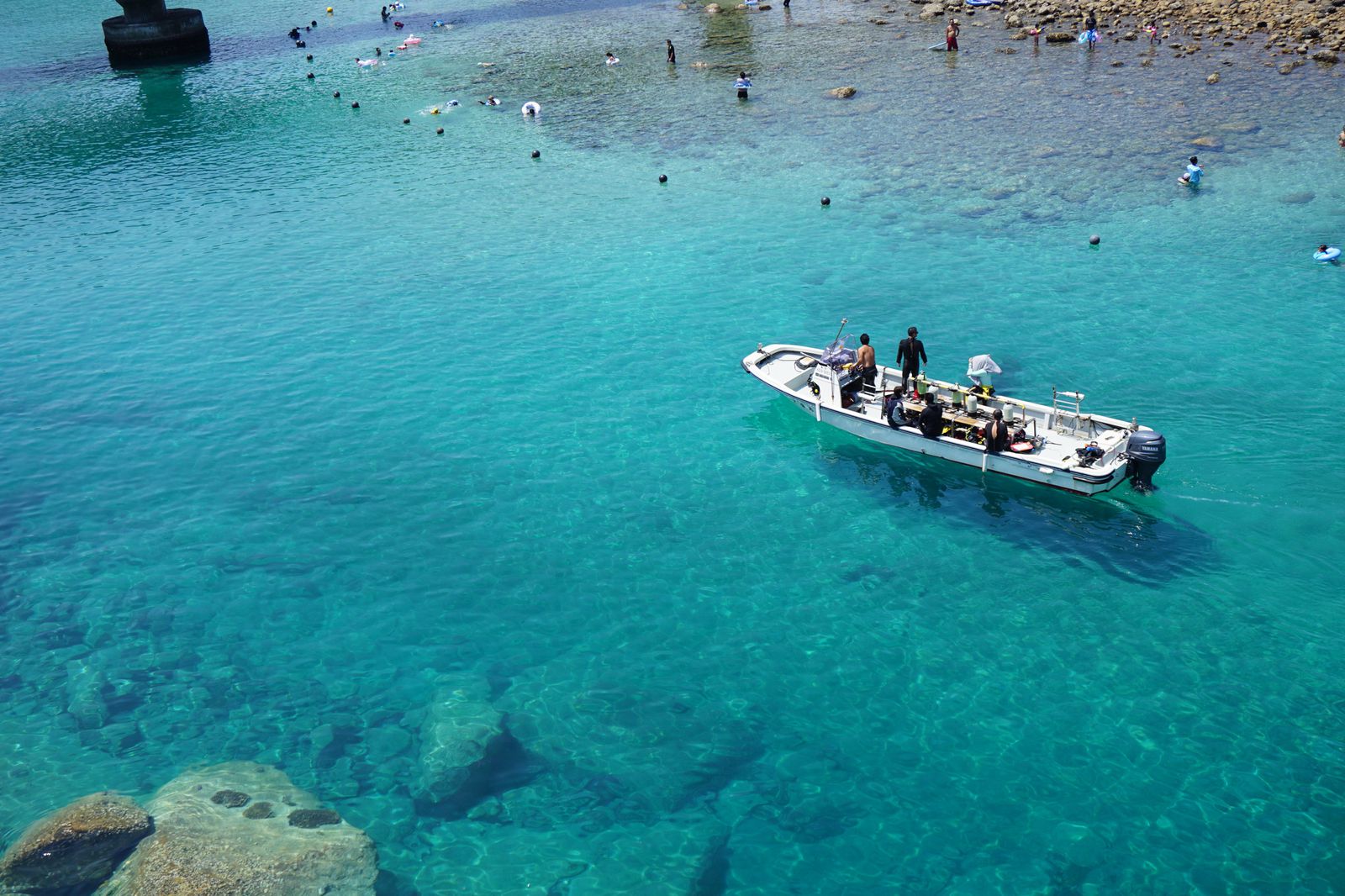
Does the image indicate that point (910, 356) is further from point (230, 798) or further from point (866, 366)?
point (230, 798)

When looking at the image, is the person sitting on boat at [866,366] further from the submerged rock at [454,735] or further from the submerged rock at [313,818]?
the submerged rock at [313,818]

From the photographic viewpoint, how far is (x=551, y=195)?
2271 inches

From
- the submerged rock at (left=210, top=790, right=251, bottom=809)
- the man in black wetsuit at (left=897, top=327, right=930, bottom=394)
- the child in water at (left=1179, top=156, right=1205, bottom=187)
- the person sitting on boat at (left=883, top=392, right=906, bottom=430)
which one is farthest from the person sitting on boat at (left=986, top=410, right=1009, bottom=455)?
the child in water at (left=1179, top=156, right=1205, bottom=187)

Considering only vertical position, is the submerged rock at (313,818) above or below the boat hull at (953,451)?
below

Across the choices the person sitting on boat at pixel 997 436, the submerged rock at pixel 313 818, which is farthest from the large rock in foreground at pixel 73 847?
the person sitting on boat at pixel 997 436

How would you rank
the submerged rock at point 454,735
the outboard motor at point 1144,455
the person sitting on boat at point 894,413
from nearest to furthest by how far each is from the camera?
the submerged rock at point 454,735
the outboard motor at point 1144,455
the person sitting on boat at point 894,413

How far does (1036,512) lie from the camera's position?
97.9 feet

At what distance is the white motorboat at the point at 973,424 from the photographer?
28781mm

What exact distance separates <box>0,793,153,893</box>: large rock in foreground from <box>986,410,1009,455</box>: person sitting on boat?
75.3 feet

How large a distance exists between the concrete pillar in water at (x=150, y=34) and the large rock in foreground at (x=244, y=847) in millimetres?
88610

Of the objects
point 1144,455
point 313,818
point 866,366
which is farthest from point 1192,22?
point 313,818

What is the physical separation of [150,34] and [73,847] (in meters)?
90.0

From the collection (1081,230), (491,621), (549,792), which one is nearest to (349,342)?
(491,621)

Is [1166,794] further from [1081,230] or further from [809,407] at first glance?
[1081,230]
